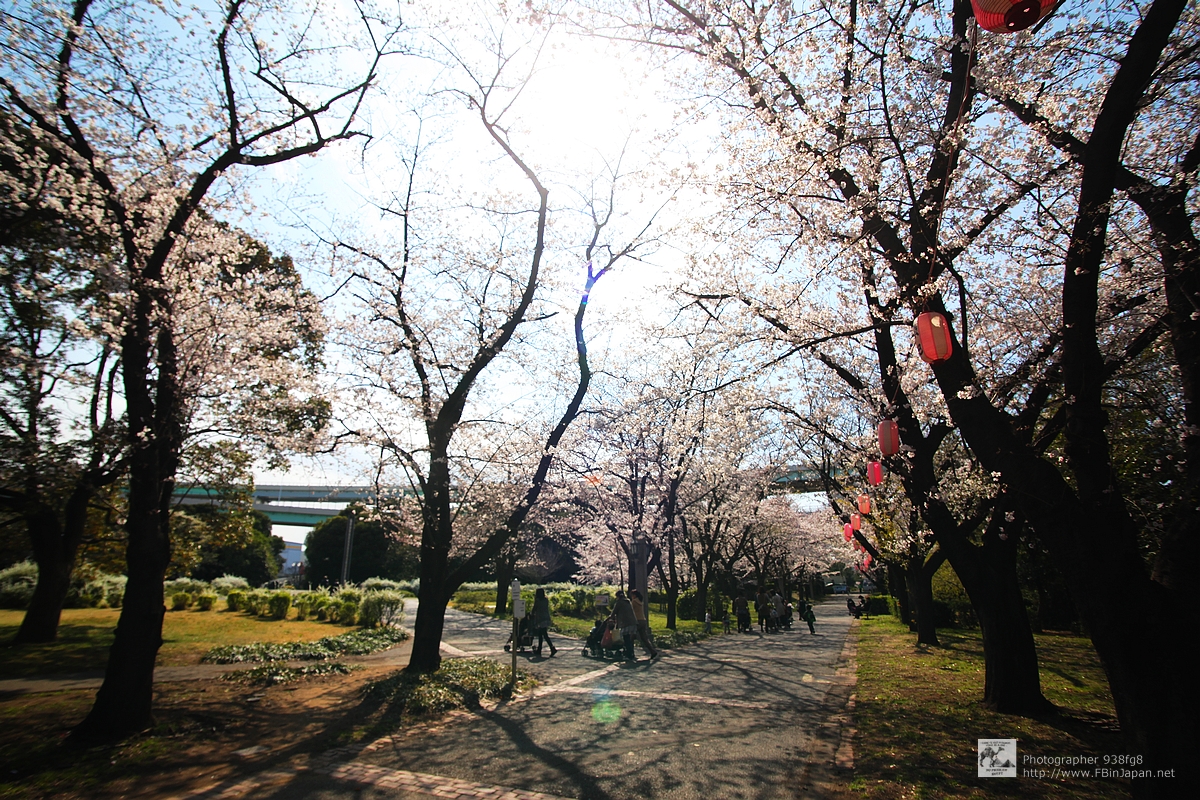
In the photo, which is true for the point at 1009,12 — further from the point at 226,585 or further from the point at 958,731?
the point at 226,585

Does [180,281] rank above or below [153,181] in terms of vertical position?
below

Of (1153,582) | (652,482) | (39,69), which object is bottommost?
(1153,582)

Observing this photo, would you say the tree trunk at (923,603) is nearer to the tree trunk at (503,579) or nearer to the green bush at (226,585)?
the tree trunk at (503,579)

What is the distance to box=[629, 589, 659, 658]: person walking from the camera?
14250mm

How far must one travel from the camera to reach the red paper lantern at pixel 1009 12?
3.72 metres

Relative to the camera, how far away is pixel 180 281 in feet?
25.1

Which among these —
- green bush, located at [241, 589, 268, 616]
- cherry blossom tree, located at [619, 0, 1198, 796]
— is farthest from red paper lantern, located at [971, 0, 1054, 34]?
green bush, located at [241, 589, 268, 616]

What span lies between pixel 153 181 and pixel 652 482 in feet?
56.4

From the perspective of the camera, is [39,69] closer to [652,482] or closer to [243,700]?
[243,700]

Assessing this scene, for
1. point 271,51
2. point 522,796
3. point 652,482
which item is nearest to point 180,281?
point 271,51

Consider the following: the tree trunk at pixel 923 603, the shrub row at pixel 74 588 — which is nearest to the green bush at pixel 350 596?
the shrub row at pixel 74 588

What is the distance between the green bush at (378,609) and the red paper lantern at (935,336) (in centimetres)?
1755

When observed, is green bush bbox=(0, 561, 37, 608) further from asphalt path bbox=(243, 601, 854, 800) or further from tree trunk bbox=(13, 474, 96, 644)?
asphalt path bbox=(243, 601, 854, 800)

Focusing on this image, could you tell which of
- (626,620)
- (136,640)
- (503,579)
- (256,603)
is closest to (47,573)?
(256,603)
